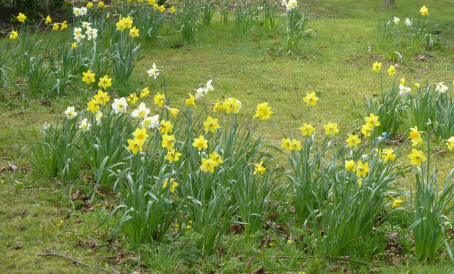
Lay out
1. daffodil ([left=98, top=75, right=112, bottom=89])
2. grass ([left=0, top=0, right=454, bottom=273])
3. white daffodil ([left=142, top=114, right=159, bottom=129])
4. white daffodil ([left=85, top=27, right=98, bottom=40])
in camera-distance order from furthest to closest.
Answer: white daffodil ([left=85, top=27, right=98, bottom=40])
daffodil ([left=98, top=75, right=112, bottom=89])
white daffodil ([left=142, top=114, right=159, bottom=129])
grass ([left=0, top=0, right=454, bottom=273])

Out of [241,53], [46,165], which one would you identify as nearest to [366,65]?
[241,53]

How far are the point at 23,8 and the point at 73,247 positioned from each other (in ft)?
23.3

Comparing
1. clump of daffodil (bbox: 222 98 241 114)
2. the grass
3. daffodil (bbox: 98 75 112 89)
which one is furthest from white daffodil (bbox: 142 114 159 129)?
daffodil (bbox: 98 75 112 89)

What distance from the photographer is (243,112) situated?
6301 mm

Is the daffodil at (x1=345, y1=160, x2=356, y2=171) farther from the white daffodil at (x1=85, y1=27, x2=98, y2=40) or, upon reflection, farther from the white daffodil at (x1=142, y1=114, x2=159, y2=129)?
the white daffodil at (x1=85, y1=27, x2=98, y2=40)

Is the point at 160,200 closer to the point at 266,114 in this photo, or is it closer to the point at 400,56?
the point at 266,114

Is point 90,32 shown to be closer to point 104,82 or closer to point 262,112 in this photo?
point 104,82

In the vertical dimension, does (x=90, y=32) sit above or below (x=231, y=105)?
above

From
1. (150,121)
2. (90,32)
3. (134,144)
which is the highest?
(90,32)

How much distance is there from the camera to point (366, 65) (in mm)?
8242

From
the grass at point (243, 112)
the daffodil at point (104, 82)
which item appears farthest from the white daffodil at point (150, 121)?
the daffodil at point (104, 82)

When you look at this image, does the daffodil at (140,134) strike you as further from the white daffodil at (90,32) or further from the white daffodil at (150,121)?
the white daffodil at (90,32)

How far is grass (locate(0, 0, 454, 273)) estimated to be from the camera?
3.31 meters

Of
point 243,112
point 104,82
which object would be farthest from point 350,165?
point 243,112
